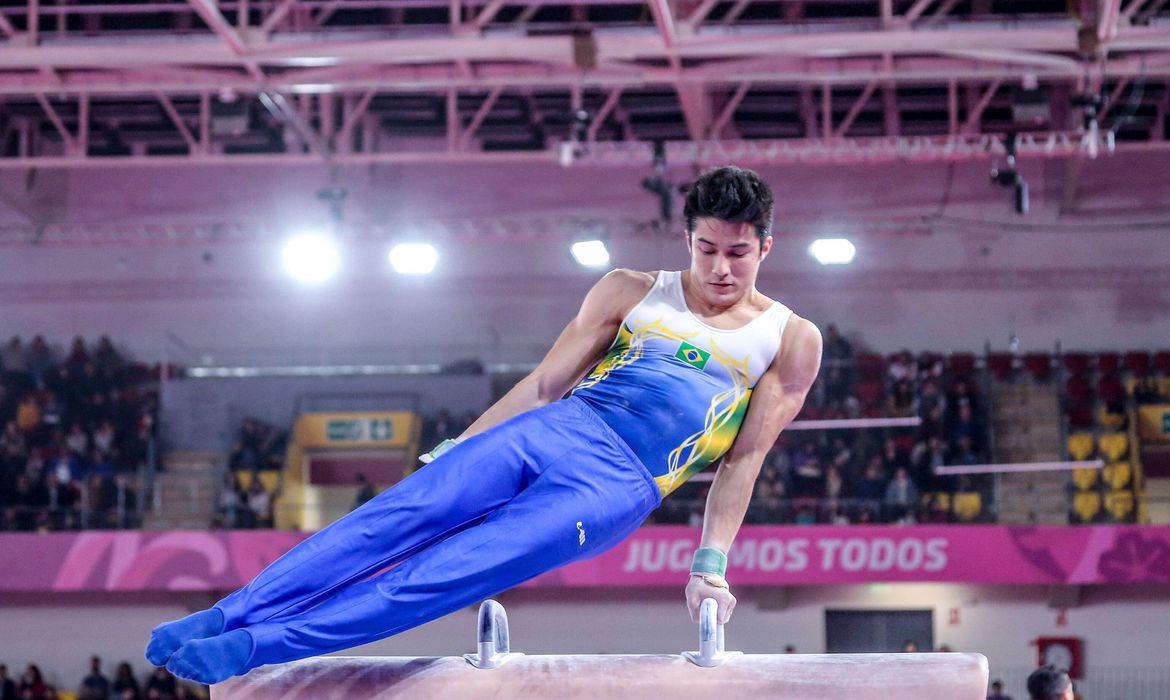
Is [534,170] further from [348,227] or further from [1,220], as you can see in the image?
[1,220]

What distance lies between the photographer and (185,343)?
696 inches

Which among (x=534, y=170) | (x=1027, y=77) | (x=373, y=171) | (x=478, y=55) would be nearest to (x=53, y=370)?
(x=373, y=171)

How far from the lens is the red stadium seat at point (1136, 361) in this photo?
15828 millimetres

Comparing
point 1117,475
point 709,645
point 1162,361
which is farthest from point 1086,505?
point 709,645

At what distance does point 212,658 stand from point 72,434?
13.7 metres

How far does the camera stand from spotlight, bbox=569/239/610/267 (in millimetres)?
14609

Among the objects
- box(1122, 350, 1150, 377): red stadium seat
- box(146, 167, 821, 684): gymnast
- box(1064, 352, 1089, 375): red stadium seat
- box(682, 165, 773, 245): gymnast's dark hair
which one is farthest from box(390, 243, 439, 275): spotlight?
box(682, 165, 773, 245): gymnast's dark hair

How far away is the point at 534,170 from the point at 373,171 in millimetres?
2087

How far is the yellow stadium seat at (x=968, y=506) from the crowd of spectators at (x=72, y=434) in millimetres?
8480

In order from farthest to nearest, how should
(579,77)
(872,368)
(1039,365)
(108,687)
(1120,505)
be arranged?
1. (1039,365)
2. (872,368)
3. (108,687)
4. (1120,505)
5. (579,77)

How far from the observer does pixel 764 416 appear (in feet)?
11.9

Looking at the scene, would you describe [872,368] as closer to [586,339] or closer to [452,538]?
[586,339]

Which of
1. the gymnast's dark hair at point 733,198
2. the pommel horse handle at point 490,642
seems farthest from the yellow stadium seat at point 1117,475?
the pommel horse handle at point 490,642

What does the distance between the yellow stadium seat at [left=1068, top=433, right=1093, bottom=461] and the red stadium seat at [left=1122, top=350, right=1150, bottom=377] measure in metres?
1.51
